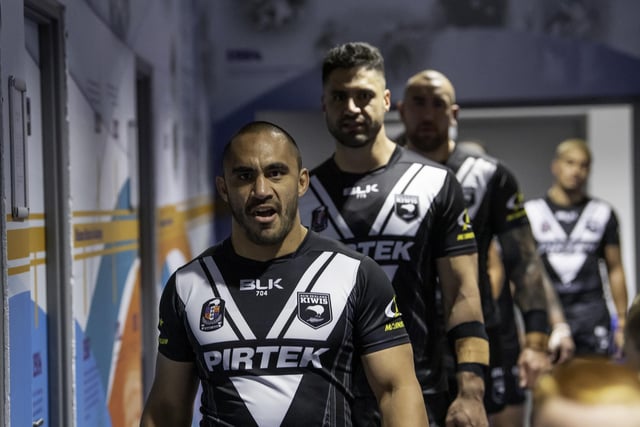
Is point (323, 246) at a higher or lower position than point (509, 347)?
higher

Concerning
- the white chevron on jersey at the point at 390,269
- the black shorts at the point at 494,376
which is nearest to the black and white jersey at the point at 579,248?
the black shorts at the point at 494,376

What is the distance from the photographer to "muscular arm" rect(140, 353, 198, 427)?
250cm

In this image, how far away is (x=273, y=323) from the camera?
8.00 feet

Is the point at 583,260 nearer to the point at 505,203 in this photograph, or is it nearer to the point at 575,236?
the point at 575,236

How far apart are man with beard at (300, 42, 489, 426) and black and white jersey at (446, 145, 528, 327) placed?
589mm

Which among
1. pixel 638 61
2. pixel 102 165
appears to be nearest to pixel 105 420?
pixel 102 165

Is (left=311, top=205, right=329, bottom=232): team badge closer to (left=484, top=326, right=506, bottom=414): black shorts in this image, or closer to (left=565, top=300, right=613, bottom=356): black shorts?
(left=484, top=326, right=506, bottom=414): black shorts

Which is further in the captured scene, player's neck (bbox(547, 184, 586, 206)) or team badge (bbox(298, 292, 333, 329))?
player's neck (bbox(547, 184, 586, 206))

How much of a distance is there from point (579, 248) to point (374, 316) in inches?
159

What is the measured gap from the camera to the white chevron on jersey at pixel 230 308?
2430mm

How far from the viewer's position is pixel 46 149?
149 inches

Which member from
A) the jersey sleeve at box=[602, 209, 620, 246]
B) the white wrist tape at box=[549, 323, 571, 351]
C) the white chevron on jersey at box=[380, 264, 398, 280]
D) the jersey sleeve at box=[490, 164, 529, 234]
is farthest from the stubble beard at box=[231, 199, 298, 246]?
the jersey sleeve at box=[602, 209, 620, 246]

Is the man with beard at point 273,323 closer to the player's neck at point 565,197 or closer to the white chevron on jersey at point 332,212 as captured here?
the white chevron on jersey at point 332,212

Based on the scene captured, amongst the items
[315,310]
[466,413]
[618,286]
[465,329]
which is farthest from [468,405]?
[618,286]
